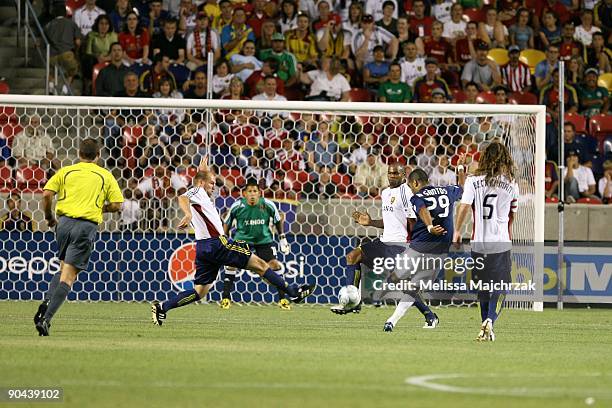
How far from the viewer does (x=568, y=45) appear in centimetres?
2406

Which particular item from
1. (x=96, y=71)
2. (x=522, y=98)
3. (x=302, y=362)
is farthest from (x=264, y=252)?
(x=302, y=362)

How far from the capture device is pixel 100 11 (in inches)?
891

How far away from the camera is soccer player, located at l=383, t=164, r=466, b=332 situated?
1387 cm

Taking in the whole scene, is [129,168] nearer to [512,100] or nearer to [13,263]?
[13,263]

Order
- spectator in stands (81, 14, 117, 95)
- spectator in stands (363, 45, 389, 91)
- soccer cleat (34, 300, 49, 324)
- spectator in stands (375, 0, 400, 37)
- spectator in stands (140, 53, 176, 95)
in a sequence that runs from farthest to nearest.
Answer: spectator in stands (375, 0, 400, 37)
spectator in stands (363, 45, 389, 91)
spectator in stands (81, 14, 117, 95)
spectator in stands (140, 53, 176, 95)
soccer cleat (34, 300, 49, 324)

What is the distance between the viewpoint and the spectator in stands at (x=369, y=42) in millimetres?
23141

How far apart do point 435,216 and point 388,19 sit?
9784 mm

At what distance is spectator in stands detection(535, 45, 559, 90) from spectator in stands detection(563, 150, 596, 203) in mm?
2829

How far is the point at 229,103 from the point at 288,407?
1017 cm

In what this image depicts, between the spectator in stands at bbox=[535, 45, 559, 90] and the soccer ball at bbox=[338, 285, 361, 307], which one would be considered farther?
the spectator in stands at bbox=[535, 45, 559, 90]

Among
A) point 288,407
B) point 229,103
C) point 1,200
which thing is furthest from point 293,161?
point 288,407

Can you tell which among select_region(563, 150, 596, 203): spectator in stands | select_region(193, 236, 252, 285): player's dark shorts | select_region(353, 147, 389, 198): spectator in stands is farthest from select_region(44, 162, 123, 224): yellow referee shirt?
select_region(563, 150, 596, 203): spectator in stands

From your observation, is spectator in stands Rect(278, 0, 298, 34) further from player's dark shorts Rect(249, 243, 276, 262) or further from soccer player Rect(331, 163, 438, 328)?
soccer player Rect(331, 163, 438, 328)

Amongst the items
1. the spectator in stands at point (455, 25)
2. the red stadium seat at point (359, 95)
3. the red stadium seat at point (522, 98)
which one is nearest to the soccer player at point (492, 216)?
the red stadium seat at point (359, 95)
